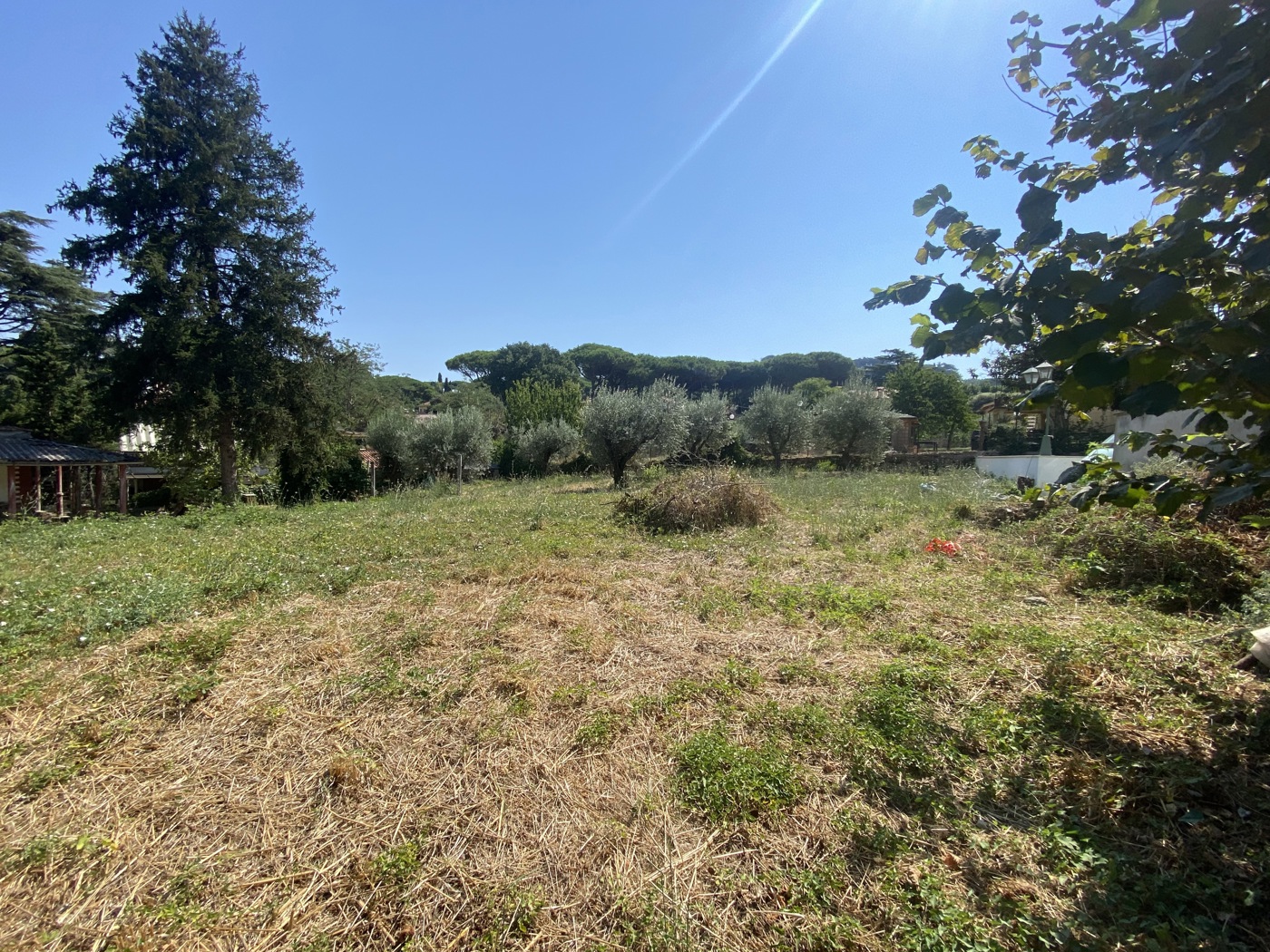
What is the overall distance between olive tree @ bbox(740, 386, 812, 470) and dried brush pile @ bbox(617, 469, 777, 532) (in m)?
13.3

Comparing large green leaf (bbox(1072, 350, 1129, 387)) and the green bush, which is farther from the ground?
large green leaf (bbox(1072, 350, 1129, 387))

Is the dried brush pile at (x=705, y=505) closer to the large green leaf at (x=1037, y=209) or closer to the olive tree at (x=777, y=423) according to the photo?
the large green leaf at (x=1037, y=209)

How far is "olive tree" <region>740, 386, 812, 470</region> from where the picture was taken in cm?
2197

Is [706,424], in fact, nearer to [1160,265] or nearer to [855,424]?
[855,424]

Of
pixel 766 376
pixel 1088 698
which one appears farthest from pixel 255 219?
pixel 766 376

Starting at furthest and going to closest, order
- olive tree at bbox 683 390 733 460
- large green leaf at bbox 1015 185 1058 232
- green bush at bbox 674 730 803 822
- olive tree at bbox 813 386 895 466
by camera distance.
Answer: olive tree at bbox 813 386 895 466 < olive tree at bbox 683 390 733 460 < green bush at bbox 674 730 803 822 < large green leaf at bbox 1015 185 1058 232

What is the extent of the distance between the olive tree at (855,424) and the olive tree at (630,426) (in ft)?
25.0

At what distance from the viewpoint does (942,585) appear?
5336mm

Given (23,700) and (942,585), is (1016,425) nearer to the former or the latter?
(942,585)

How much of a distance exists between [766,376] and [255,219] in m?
48.5

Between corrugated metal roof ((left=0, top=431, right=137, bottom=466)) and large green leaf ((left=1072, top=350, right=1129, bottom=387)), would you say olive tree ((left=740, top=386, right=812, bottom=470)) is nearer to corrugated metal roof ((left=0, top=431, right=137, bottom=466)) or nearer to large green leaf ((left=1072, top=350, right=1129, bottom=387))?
large green leaf ((left=1072, top=350, right=1129, bottom=387))

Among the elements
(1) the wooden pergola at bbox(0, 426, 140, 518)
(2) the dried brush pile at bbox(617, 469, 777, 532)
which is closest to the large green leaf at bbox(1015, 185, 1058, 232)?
(2) the dried brush pile at bbox(617, 469, 777, 532)

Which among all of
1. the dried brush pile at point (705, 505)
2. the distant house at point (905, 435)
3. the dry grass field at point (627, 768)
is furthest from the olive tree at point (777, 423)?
the dry grass field at point (627, 768)

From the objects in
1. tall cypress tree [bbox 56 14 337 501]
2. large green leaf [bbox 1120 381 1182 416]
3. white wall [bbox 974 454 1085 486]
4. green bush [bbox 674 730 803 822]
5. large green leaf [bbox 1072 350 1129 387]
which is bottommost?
green bush [bbox 674 730 803 822]
